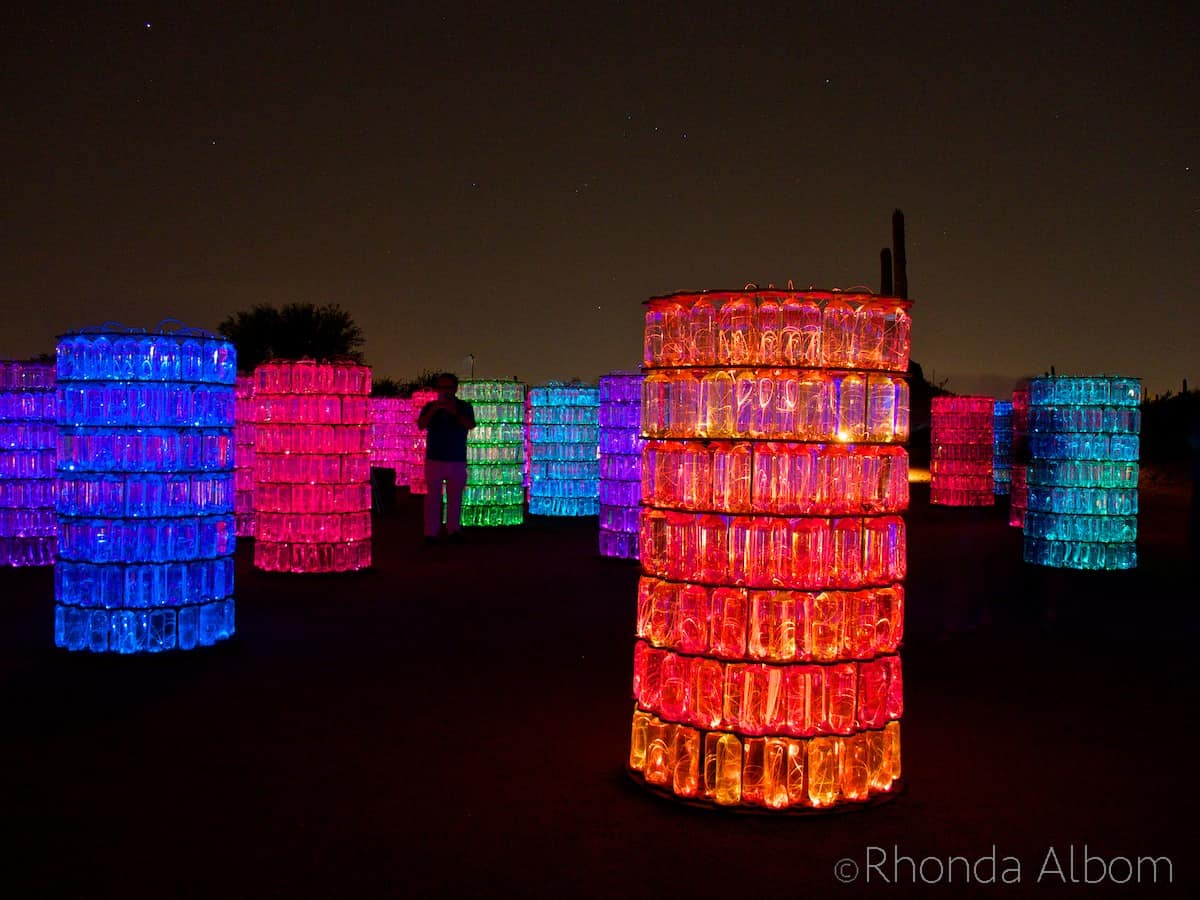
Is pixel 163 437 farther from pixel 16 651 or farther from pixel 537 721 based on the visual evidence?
pixel 537 721

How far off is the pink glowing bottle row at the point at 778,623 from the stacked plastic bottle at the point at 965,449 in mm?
19893

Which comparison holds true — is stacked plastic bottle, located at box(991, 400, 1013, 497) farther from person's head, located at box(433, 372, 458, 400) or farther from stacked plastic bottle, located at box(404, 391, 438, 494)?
person's head, located at box(433, 372, 458, 400)

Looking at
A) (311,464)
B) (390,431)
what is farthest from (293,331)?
(311,464)

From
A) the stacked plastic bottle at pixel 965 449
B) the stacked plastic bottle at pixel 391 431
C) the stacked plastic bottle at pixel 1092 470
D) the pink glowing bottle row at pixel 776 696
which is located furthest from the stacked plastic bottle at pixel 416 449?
the pink glowing bottle row at pixel 776 696

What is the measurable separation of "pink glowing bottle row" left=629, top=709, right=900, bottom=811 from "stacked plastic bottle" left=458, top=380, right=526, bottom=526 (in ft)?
46.4

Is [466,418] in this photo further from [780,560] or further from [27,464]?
[780,560]

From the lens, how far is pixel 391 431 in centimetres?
2823

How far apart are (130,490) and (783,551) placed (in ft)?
17.3

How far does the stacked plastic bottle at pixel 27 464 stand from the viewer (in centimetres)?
1266

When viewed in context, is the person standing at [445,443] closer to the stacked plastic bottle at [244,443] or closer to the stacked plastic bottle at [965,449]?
the stacked plastic bottle at [244,443]

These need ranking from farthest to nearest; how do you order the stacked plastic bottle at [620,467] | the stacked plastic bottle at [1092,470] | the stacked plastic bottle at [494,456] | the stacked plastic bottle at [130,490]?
the stacked plastic bottle at [494,456]
the stacked plastic bottle at [620,467]
the stacked plastic bottle at [1092,470]
the stacked plastic bottle at [130,490]

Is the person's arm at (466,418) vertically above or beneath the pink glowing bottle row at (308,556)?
above

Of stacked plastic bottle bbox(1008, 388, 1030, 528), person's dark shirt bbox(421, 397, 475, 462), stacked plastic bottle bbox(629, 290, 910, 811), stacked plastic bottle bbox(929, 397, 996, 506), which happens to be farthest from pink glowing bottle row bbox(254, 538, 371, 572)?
stacked plastic bottle bbox(929, 397, 996, 506)

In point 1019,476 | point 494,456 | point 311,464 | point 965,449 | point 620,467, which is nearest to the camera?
point 311,464
